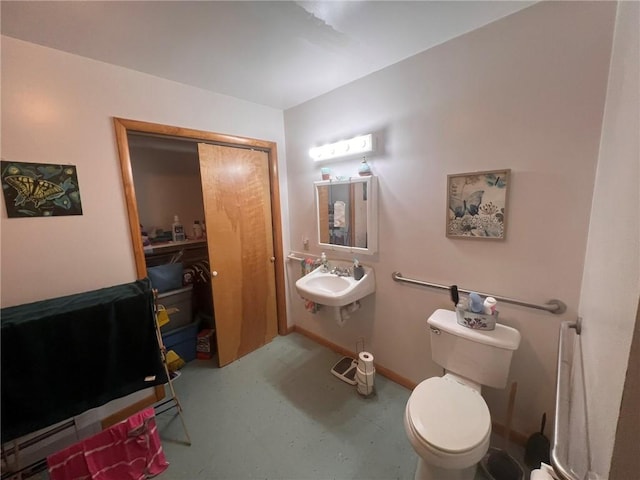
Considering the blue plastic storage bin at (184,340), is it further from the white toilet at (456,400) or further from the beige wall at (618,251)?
the beige wall at (618,251)

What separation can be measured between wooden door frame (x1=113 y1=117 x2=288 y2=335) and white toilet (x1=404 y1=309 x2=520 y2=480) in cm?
162

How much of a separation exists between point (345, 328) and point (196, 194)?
2491mm

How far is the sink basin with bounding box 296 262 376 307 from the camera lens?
180 centimetres

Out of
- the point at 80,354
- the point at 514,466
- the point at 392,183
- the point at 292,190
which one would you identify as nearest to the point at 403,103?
the point at 392,183

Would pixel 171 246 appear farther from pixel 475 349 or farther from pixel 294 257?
pixel 475 349

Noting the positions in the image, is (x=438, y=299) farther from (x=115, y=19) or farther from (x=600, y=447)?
(x=115, y=19)

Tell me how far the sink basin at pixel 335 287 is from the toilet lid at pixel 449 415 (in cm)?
71

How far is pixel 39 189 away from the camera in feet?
4.52

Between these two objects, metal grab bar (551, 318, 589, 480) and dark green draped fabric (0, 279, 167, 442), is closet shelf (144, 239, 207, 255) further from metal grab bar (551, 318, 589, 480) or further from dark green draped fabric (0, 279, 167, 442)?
metal grab bar (551, 318, 589, 480)

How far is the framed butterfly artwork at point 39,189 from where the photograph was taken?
1308mm

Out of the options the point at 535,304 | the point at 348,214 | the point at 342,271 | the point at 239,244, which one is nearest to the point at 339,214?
the point at 348,214

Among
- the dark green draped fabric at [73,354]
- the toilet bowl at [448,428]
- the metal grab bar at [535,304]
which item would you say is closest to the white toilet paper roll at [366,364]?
the toilet bowl at [448,428]

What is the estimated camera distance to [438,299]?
1684 millimetres

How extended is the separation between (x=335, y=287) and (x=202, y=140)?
1.62 metres
